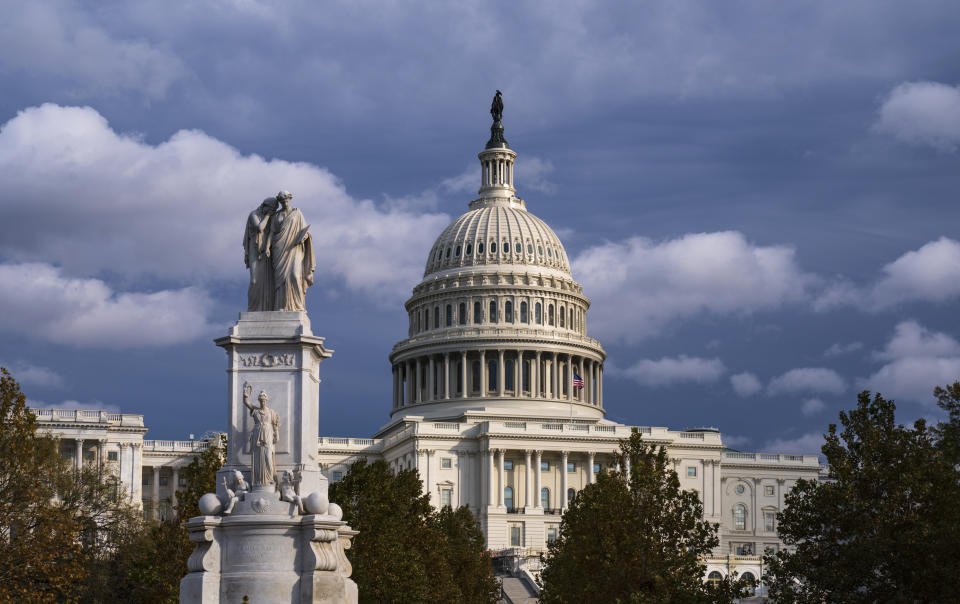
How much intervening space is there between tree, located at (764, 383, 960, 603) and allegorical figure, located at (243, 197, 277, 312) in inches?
750

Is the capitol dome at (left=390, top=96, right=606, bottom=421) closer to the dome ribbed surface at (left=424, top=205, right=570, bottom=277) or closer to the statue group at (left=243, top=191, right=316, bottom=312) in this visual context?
the dome ribbed surface at (left=424, top=205, right=570, bottom=277)

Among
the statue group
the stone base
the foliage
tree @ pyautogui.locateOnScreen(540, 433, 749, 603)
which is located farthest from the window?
the stone base

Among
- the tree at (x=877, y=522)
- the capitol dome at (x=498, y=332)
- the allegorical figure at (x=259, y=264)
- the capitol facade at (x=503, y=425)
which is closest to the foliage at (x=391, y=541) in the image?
the tree at (x=877, y=522)

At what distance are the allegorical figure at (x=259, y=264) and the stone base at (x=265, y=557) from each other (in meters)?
3.82

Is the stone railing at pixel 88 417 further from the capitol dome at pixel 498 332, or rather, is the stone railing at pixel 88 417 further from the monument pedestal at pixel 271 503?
the monument pedestal at pixel 271 503

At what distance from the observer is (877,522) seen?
4191cm

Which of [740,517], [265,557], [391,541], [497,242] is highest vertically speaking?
[497,242]

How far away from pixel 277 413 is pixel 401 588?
24.9 m

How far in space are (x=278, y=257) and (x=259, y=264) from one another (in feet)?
1.42

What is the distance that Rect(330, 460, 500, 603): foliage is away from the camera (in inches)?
1983

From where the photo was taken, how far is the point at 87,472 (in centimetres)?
10075

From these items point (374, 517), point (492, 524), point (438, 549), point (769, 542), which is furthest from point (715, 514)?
point (374, 517)

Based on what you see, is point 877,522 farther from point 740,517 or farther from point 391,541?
point 740,517

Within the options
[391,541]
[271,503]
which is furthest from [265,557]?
[391,541]
